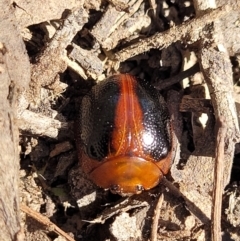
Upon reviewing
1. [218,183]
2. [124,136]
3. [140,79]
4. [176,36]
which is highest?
[176,36]

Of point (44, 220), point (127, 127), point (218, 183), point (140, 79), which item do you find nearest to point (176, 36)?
point (140, 79)

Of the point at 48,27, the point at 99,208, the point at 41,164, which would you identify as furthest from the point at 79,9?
the point at 99,208

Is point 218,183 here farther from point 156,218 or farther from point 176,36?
point 176,36

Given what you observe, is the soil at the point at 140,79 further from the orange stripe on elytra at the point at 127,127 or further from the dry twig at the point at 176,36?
the orange stripe on elytra at the point at 127,127

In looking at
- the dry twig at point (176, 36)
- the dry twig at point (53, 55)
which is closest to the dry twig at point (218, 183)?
the dry twig at point (176, 36)

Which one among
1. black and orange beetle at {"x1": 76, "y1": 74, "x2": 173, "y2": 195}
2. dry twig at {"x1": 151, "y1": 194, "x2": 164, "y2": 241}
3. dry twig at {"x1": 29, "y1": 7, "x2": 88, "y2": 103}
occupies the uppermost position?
dry twig at {"x1": 29, "y1": 7, "x2": 88, "y2": 103}

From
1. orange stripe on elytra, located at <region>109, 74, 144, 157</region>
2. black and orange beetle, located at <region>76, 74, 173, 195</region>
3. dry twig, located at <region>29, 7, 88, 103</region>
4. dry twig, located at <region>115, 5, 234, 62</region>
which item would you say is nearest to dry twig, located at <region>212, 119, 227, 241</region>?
black and orange beetle, located at <region>76, 74, 173, 195</region>

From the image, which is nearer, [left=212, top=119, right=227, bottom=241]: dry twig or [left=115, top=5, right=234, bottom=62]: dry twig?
[left=212, top=119, right=227, bottom=241]: dry twig

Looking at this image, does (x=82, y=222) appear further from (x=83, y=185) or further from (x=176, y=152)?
(x=176, y=152)

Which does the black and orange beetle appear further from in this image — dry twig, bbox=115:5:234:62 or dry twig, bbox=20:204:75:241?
dry twig, bbox=20:204:75:241
